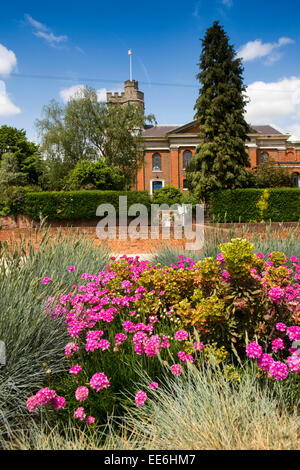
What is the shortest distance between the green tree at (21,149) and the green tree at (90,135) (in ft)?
43.0

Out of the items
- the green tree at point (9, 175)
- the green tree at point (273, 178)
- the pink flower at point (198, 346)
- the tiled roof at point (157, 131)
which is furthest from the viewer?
the tiled roof at point (157, 131)

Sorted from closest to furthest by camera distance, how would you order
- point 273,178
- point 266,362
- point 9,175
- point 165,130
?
point 266,362
point 273,178
point 9,175
point 165,130

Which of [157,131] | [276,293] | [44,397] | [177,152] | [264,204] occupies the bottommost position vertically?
[44,397]

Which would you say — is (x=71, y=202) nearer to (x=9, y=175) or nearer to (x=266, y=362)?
(x=9, y=175)

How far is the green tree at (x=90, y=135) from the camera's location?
75.5ft

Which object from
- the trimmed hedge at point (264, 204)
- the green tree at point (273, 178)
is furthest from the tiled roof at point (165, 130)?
the trimmed hedge at point (264, 204)

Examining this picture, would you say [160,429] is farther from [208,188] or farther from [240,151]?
[240,151]

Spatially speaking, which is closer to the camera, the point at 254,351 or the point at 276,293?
the point at 254,351

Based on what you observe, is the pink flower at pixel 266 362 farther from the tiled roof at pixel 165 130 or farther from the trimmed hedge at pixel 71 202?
the tiled roof at pixel 165 130

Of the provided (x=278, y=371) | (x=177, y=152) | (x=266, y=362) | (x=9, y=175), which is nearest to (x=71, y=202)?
(x=9, y=175)

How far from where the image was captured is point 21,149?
36.9 m

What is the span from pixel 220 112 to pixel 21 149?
91.6 feet

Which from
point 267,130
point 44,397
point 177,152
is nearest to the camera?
point 44,397

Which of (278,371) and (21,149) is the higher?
(21,149)
